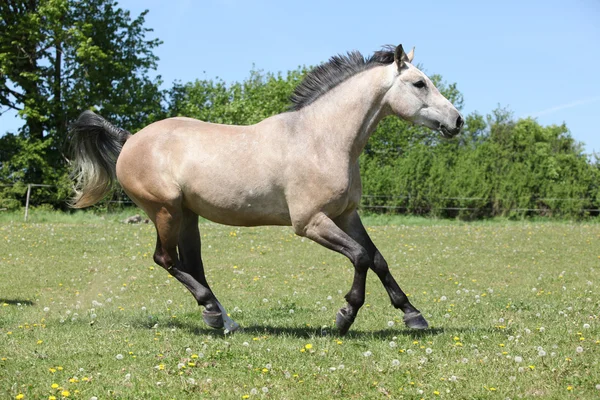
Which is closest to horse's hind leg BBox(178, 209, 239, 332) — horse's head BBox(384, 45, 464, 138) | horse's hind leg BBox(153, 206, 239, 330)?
horse's hind leg BBox(153, 206, 239, 330)

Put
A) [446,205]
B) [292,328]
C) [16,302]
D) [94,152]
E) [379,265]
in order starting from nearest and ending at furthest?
[379,265] → [292,328] → [94,152] → [16,302] → [446,205]

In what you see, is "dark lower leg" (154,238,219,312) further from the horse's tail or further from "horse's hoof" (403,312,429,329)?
"horse's hoof" (403,312,429,329)

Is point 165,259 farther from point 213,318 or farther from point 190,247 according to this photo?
point 213,318

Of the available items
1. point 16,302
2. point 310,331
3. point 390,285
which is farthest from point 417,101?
point 16,302

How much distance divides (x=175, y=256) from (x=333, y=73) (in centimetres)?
300

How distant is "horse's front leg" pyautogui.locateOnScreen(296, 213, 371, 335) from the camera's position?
7.46 meters

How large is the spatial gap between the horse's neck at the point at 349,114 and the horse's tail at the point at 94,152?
9.69ft

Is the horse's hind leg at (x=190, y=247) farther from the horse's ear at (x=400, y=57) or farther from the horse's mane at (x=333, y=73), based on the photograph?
the horse's ear at (x=400, y=57)

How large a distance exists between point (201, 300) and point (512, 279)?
8338 mm

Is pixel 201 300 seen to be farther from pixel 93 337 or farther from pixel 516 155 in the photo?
pixel 516 155

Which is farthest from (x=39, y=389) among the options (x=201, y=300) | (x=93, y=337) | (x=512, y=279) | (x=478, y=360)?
(x=512, y=279)

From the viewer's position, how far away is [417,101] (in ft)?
25.6

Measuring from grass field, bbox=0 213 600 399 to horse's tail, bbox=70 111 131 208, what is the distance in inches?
71.3

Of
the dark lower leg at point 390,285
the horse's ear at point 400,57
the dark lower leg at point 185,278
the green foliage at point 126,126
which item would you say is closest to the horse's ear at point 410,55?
the horse's ear at point 400,57
